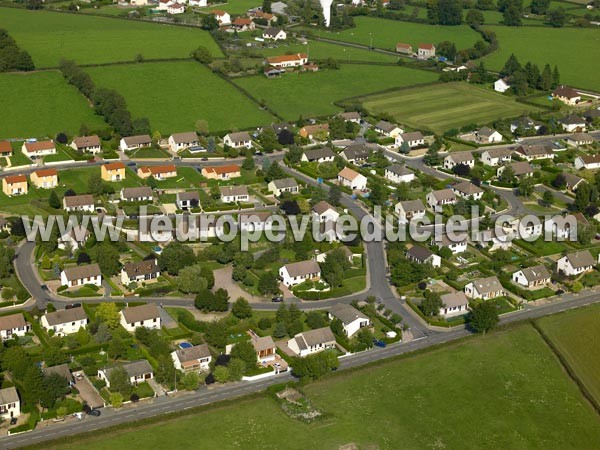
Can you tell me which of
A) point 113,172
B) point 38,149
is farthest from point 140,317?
point 38,149

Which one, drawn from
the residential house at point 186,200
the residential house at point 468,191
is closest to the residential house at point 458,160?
the residential house at point 468,191

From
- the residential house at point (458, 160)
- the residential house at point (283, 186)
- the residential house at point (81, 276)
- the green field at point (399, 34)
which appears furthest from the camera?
the green field at point (399, 34)


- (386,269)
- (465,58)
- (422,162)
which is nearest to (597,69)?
(465,58)

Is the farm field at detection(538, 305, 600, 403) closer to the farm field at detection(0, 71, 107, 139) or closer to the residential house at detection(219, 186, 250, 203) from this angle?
the residential house at detection(219, 186, 250, 203)

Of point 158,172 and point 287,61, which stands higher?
point 287,61

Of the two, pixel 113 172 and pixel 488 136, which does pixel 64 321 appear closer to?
pixel 113 172

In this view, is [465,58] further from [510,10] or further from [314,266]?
[314,266]

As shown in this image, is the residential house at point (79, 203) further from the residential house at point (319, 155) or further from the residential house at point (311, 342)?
the residential house at point (311, 342)
